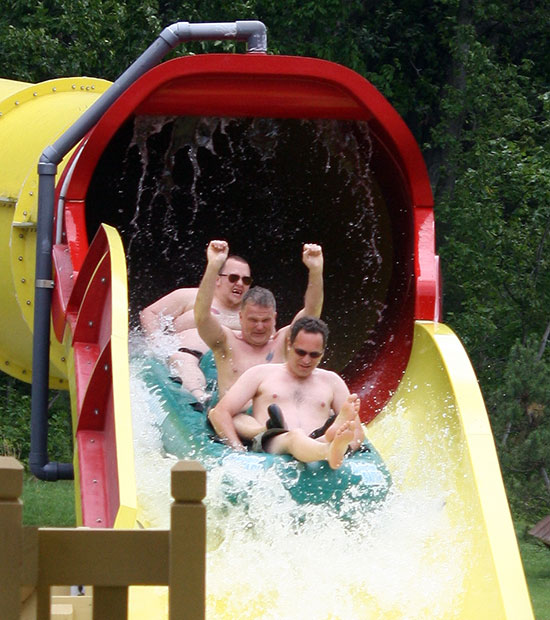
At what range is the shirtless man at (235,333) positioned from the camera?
4.61m

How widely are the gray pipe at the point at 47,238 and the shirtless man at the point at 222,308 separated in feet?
1.76

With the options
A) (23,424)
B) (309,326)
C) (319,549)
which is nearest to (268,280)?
(309,326)

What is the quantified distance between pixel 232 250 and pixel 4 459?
4.53 m

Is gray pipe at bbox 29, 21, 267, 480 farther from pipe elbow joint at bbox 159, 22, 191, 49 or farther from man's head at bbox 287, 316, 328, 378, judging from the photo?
man's head at bbox 287, 316, 328, 378

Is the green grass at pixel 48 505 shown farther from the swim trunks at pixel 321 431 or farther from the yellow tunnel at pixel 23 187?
the swim trunks at pixel 321 431

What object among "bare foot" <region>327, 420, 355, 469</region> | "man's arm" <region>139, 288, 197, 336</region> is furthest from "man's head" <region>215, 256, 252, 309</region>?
"bare foot" <region>327, 420, 355, 469</region>

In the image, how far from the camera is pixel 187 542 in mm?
1972

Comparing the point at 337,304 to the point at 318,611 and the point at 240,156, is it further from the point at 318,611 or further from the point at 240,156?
the point at 318,611

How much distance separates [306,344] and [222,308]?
3.79 feet

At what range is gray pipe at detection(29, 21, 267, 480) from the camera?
4875 mm

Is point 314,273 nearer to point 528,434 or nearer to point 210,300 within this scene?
point 210,300

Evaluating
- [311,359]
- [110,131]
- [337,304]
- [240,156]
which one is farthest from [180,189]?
[311,359]

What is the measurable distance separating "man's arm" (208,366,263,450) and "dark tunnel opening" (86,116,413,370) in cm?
130

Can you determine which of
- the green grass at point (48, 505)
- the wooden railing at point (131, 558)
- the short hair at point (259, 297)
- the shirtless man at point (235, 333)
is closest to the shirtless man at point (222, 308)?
the shirtless man at point (235, 333)
